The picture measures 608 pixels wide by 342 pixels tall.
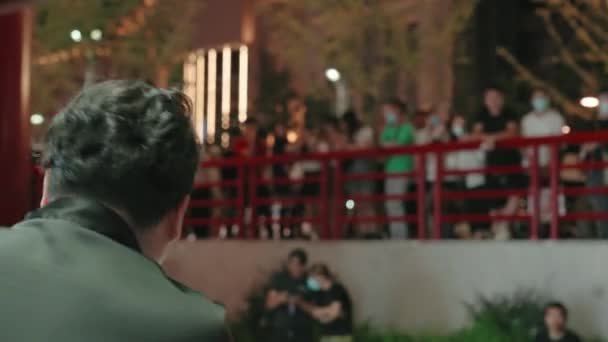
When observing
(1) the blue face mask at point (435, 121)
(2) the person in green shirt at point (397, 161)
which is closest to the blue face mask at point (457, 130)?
(1) the blue face mask at point (435, 121)

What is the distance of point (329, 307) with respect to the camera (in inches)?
453

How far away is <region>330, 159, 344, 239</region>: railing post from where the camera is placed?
12914 millimetres

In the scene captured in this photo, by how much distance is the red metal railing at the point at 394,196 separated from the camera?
1052cm

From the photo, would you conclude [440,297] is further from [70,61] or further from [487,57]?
[70,61]

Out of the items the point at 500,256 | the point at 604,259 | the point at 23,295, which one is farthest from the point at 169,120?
the point at 500,256

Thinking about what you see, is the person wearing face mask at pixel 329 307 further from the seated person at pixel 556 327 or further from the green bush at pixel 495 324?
the seated person at pixel 556 327

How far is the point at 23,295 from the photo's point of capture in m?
1.68

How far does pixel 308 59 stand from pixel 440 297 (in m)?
13.3

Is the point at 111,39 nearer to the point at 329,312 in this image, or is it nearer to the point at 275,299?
the point at 275,299

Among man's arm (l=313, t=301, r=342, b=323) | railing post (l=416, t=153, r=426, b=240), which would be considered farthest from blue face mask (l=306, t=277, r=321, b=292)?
railing post (l=416, t=153, r=426, b=240)

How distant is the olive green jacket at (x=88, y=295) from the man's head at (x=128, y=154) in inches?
3.5

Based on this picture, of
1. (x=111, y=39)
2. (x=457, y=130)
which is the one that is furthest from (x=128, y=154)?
(x=111, y=39)

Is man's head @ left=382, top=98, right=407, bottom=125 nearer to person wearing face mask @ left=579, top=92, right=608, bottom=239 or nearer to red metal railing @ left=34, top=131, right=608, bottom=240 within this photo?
red metal railing @ left=34, top=131, right=608, bottom=240

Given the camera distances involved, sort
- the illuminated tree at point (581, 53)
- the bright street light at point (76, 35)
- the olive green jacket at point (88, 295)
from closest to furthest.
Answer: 1. the olive green jacket at point (88, 295)
2. the illuminated tree at point (581, 53)
3. the bright street light at point (76, 35)
